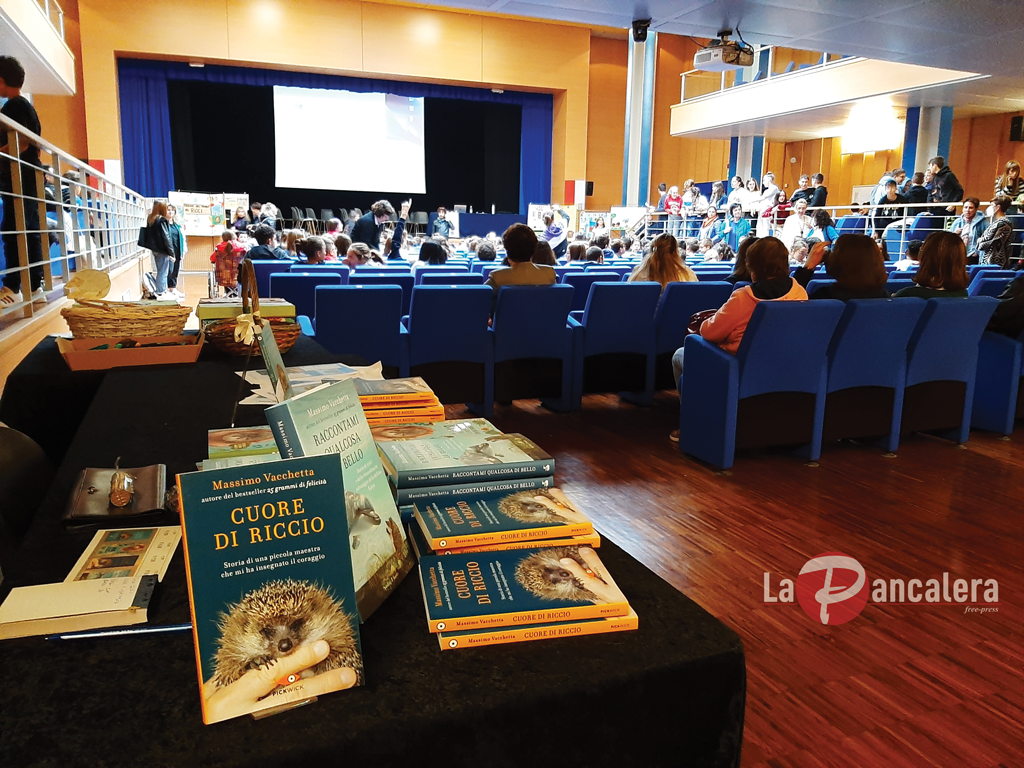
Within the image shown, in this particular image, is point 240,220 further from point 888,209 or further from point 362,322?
point 888,209

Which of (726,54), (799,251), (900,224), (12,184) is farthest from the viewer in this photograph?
(900,224)

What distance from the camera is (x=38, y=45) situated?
919 cm

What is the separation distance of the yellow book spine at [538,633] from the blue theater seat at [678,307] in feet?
13.0

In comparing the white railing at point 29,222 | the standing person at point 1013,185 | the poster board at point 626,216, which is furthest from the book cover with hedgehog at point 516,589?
the poster board at point 626,216

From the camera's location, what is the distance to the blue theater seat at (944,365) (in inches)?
150

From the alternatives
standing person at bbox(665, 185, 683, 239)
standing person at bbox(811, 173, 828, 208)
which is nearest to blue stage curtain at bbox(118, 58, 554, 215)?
standing person at bbox(665, 185, 683, 239)

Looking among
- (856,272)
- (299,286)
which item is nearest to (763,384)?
(856,272)

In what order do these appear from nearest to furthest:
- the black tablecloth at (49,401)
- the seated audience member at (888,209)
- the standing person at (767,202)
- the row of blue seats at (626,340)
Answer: the black tablecloth at (49,401), the row of blue seats at (626,340), the seated audience member at (888,209), the standing person at (767,202)

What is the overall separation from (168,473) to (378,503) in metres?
0.58

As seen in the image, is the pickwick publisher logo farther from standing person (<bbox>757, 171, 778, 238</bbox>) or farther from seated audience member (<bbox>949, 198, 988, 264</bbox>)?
standing person (<bbox>757, 171, 778, 238</bbox>)

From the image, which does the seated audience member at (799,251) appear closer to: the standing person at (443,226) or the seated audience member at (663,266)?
the seated audience member at (663,266)

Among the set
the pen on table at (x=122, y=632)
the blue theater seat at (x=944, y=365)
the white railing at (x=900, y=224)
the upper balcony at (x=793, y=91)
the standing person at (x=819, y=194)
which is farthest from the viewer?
the upper balcony at (x=793, y=91)

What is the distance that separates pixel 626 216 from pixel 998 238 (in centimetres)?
743

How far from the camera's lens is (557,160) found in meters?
17.0
